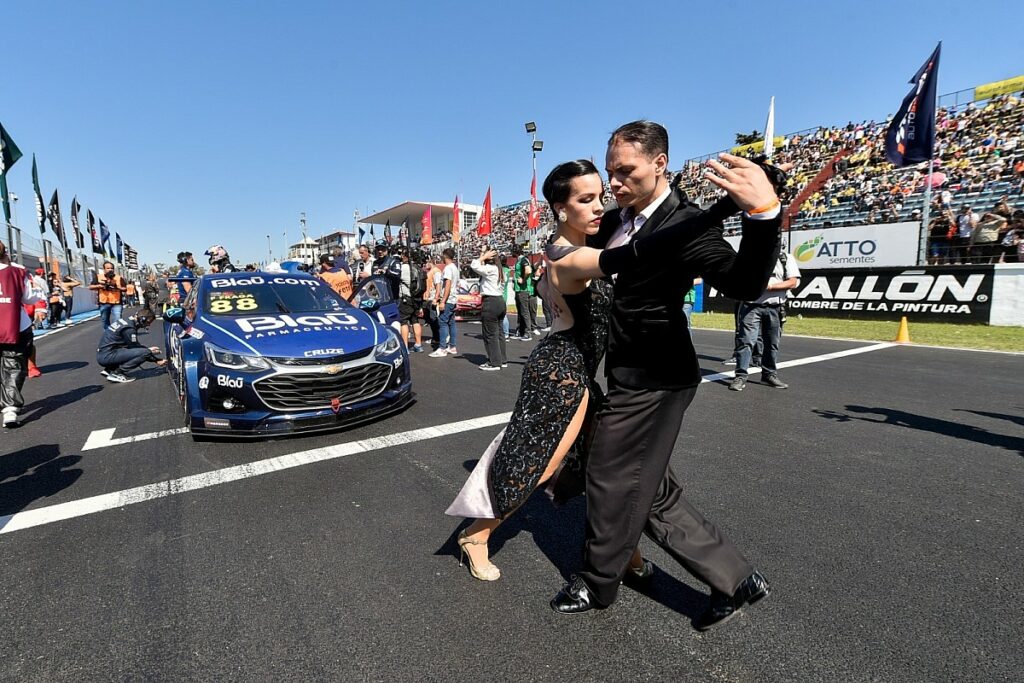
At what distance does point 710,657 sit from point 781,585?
2.01ft

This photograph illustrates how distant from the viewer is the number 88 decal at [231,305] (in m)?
5.21

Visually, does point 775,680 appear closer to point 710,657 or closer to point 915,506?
point 710,657

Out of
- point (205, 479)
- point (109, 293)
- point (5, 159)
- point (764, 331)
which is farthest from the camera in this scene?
point (5, 159)

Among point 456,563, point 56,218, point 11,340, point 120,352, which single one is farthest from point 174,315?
point 56,218

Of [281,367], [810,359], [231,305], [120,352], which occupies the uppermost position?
[231,305]

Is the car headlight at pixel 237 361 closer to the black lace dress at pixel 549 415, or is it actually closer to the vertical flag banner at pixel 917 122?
the black lace dress at pixel 549 415

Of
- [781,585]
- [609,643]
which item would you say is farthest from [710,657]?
[781,585]

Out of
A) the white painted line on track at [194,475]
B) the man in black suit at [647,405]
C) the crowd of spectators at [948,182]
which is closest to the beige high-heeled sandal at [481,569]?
the man in black suit at [647,405]

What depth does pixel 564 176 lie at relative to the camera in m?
1.99

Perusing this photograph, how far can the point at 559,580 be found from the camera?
7.71 ft

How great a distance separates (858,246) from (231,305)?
14.1m

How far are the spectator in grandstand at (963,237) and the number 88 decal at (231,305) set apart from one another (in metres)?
14.3

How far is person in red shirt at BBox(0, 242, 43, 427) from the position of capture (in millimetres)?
4988

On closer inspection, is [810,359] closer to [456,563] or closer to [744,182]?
[456,563]
